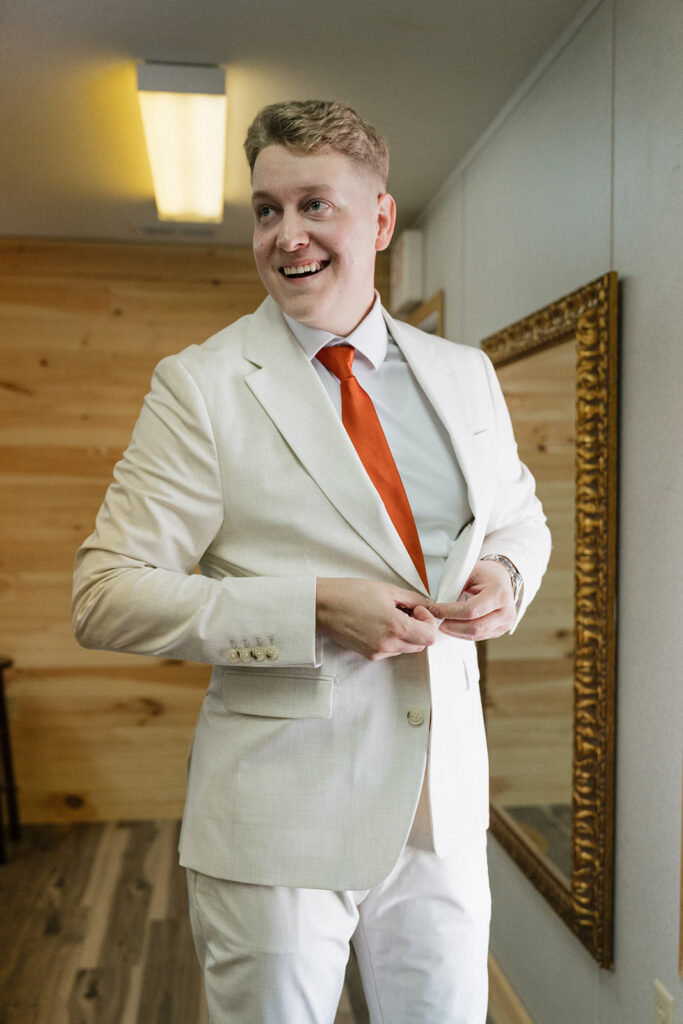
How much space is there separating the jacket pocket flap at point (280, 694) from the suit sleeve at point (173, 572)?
0.06m

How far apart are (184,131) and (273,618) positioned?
1694 millimetres

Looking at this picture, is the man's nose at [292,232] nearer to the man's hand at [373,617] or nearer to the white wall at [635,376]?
the man's hand at [373,617]

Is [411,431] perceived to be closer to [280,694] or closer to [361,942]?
[280,694]

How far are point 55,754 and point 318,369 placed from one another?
3216mm

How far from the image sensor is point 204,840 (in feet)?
3.77

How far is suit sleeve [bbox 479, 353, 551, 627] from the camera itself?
1296 mm

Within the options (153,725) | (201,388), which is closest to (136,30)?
(201,388)

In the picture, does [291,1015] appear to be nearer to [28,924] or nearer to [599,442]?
[599,442]

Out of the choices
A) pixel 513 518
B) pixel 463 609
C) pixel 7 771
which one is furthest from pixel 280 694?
pixel 7 771

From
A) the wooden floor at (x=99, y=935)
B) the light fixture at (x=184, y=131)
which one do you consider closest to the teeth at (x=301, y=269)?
the light fixture at (x=184, y=131)

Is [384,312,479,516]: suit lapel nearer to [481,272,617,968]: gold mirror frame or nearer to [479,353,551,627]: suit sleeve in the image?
[479,353,551,627]: suit sleeve

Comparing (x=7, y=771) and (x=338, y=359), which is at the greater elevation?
(x=338, y=359)

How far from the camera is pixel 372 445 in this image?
1.22 metres

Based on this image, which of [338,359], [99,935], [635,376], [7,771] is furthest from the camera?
[7,771]
